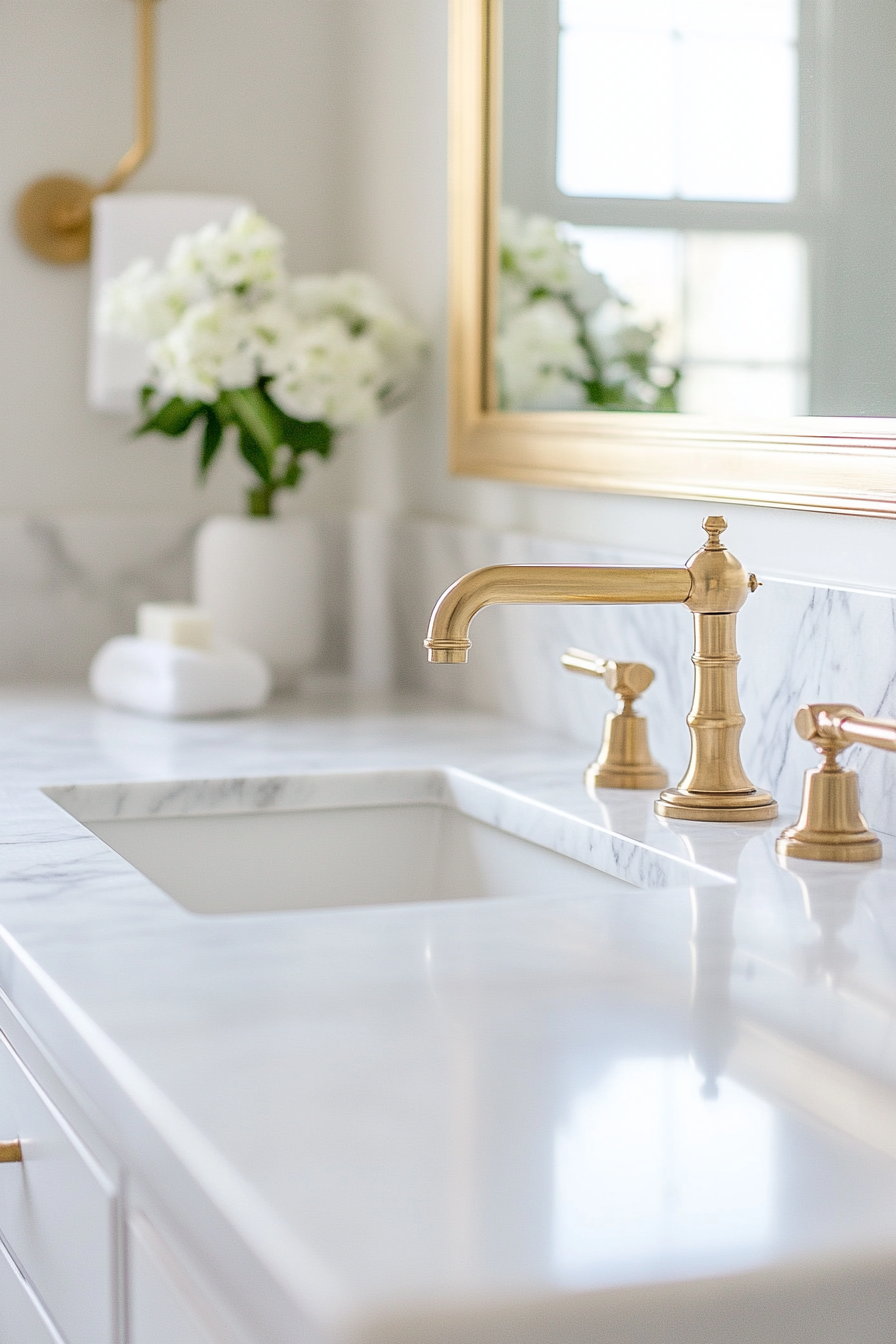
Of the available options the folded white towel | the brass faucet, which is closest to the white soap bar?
the folded white towel

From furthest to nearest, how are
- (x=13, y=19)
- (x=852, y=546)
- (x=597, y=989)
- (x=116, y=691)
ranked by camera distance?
(x=13, y=19) < (x=116, y=691) < (x=852, y=546) < (x=597, y=989)

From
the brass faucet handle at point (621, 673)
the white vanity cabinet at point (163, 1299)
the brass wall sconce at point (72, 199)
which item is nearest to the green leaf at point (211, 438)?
the brass wall sconce at point (72, 199)

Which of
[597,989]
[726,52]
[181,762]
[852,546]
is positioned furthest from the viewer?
[181,762]

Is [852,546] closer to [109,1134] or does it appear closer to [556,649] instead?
[556,649]

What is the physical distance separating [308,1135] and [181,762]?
2.72ft

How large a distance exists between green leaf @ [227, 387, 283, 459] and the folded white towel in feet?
0.77

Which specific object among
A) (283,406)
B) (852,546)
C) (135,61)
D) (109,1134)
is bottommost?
(109,1134)

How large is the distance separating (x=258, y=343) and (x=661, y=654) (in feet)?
2.06

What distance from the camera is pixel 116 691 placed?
5.52 ft

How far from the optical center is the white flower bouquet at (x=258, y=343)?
1708mm

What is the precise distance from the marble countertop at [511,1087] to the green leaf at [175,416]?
0.83m

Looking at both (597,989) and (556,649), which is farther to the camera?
(556,649)

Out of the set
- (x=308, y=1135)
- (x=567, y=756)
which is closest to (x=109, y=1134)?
(x=308, y=1135)

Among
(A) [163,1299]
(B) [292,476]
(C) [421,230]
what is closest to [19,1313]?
(A) [163,1299]
